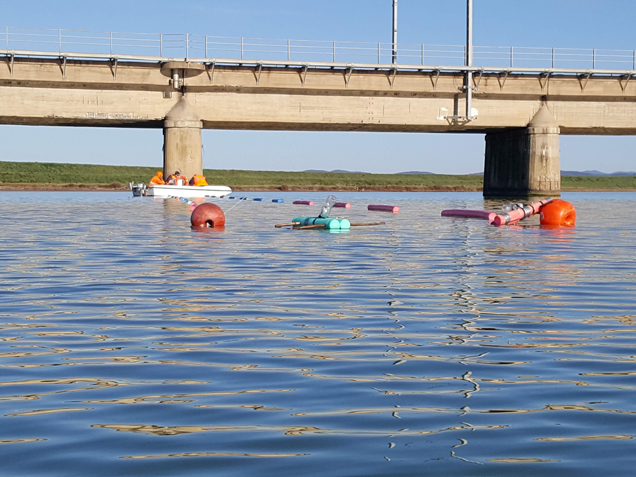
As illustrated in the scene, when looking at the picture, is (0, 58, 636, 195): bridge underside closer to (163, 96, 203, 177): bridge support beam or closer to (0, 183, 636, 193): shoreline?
(163, 96, 203, 177): bridge support beam

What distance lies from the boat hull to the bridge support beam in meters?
2.13

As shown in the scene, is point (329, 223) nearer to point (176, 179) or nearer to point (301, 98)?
point (176, 179)

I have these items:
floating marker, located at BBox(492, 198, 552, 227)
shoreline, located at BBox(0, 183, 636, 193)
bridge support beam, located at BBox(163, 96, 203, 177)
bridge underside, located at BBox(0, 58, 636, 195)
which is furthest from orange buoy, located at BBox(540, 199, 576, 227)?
shoreline, located at BBox(0, 183, 636, 193)

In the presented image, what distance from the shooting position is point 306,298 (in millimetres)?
12203

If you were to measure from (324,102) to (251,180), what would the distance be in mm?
75343

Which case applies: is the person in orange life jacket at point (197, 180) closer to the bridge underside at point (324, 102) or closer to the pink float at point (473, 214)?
the bridge underside at point (324, 102)

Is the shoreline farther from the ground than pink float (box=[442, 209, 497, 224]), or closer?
farther from the ground

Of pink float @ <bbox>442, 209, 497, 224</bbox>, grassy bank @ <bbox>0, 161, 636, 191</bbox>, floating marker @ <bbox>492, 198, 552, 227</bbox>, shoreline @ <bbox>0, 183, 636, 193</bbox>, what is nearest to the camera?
floating marker @ <bbox>492, 198, 552, 227</bbox>

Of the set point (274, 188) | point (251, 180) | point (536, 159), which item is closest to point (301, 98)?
point (536, 159)

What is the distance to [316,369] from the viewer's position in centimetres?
748

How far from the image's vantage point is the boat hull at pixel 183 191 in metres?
51.7

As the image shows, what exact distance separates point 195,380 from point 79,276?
8.34 meters

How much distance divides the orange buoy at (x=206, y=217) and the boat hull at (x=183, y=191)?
23.2 metres

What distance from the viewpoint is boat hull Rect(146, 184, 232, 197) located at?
5172 centimetres
